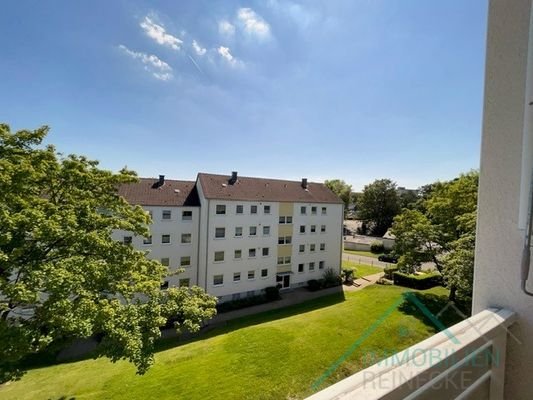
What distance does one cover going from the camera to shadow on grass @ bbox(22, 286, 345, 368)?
11602 mm

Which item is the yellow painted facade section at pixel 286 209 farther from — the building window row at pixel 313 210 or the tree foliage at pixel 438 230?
the tree foliage at pixel 438 230

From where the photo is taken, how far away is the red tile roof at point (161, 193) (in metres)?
16.5

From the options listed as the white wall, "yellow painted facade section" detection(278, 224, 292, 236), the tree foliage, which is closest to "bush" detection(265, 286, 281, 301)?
"yellow painted facade section" detection(278, 224, 292, 236)

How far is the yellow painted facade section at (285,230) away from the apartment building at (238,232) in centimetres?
8

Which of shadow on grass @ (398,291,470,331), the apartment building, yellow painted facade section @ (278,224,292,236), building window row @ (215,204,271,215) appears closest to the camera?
shadow on grass @ (398,291,470,331)

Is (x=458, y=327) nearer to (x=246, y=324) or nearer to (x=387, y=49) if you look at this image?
(x=387, y=49)

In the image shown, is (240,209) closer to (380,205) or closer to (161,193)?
(161,193)

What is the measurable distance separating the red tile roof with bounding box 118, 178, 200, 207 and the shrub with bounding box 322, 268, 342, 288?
38.9ft

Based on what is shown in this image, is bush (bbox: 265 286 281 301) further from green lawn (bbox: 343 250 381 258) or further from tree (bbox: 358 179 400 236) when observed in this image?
tree (bbox: 358 179 400 236)

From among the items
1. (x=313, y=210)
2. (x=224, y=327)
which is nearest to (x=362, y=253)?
(x=313, y=210)

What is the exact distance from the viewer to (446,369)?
91 cm

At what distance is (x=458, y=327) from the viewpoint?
1.12m

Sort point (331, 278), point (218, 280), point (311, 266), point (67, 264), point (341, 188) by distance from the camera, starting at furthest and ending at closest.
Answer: point (341, 188), point (311, 266), point (331, 278), point (218, 280), point (67, 264)

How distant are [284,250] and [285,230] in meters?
1.56
